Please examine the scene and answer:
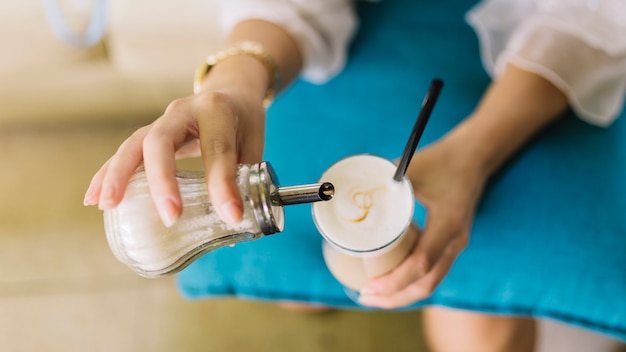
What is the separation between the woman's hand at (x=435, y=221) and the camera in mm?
562

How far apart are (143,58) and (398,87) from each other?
55 centimetres

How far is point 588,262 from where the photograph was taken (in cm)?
66

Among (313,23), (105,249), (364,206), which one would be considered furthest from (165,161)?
(105,249)

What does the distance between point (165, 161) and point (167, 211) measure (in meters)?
0.04

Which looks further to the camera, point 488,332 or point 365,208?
point 488,332

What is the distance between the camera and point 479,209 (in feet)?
2.27

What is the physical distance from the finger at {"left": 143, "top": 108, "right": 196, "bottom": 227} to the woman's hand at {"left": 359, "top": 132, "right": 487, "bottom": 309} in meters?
0.25

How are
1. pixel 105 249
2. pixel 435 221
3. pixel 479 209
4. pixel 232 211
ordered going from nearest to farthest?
pixel 232 211 → pixel 435 221 → pixel 479 209 → pixel 105 249

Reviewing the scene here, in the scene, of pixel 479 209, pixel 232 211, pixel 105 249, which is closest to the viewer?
pixel 232 211

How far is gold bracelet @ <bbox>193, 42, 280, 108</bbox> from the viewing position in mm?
641

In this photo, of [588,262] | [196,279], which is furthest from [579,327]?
[196,279]

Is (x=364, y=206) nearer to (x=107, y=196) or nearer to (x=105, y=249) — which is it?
(x=107, y=196)

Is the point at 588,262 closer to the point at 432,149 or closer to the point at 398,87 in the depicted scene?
the point at 432,149

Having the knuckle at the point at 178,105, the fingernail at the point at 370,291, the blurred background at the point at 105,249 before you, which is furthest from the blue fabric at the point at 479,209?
the blurred background at the point at 105,249
